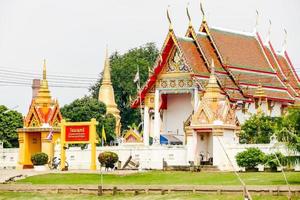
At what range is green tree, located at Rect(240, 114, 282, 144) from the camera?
53.3 meters

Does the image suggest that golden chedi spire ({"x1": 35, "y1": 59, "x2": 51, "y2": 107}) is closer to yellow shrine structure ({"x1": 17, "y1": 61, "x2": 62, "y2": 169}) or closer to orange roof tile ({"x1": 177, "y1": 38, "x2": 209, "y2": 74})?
yellow shrine structure ({"x1": 17, "y1": 61, "x2": 62, "y2": 169})

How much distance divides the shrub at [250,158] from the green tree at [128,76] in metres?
44.8

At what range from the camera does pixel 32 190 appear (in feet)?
127

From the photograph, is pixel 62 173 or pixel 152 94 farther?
pixel 152 94

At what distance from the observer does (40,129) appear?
55281mm

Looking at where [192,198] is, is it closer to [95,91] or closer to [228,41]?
[228,41]

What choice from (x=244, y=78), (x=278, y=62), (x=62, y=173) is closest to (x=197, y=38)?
(x=244, y=78)

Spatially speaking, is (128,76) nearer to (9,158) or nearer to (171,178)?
(9,158)

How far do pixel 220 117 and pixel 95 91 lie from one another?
48.3m

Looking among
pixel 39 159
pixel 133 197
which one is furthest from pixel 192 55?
pixel 133 197

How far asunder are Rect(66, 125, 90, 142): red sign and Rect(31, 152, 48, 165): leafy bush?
1.65 m

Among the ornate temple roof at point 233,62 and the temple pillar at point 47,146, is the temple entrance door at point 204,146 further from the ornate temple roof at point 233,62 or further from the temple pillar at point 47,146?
the temple pillar at point 47,146

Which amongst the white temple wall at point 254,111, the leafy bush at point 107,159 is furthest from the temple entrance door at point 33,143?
the white temple wall at point 254,111

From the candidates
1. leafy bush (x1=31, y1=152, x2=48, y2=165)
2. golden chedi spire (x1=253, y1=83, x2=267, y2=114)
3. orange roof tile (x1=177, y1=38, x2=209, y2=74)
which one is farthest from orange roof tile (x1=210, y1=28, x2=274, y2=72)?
leafy bush (x1=31, y1=152, x2=48, y2=165)
